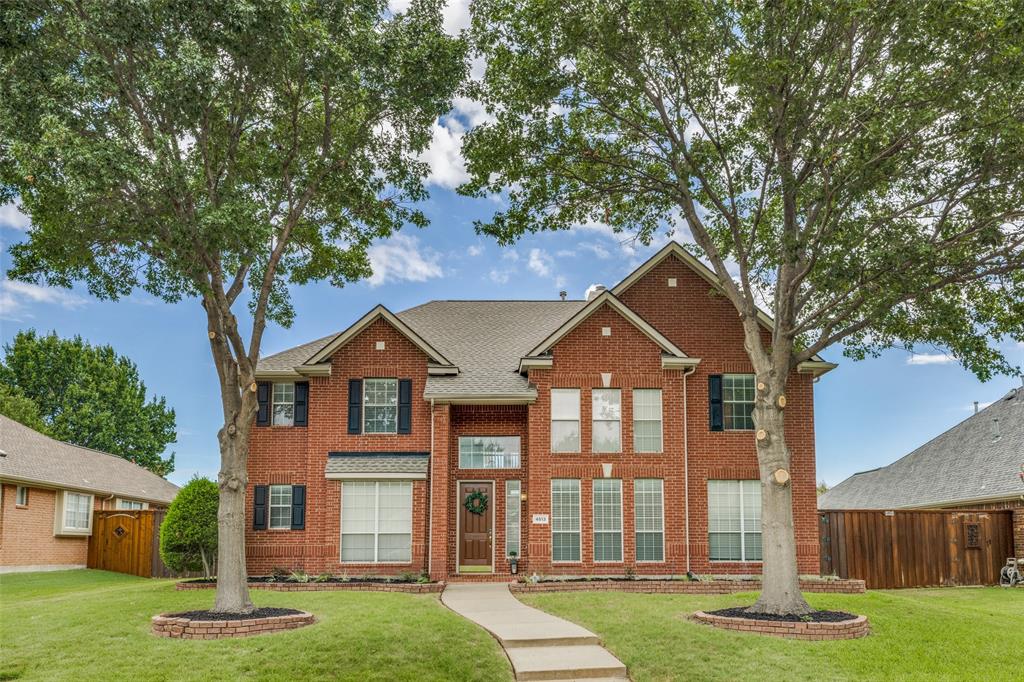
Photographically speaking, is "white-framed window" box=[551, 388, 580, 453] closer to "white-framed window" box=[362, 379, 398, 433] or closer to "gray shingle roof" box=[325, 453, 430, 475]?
"gray shingle roof" box=[325, 453, 430, 475]

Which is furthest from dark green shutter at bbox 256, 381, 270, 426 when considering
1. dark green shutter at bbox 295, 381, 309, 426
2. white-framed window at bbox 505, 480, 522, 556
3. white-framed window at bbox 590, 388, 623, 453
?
white-framed window at bbox 590, 388, 623, 453

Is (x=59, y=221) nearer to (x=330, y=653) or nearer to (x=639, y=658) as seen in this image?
(x=330, y=653)

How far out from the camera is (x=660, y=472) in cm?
2147

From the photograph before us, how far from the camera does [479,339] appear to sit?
2539cm

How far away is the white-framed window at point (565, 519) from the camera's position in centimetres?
2108

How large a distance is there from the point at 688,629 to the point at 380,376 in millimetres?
11403

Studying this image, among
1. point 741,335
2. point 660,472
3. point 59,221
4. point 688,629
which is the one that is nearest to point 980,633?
point 688,629

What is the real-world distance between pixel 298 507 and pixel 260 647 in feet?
32.2

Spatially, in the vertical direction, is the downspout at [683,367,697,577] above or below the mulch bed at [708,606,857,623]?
above

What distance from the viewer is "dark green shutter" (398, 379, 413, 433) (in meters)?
22.3

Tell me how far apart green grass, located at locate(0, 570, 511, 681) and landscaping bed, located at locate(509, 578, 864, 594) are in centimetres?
321

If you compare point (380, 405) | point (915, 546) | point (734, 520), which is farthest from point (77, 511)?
point (915, 546)

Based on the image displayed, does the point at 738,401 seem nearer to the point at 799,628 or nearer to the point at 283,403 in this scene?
the point at 799,628

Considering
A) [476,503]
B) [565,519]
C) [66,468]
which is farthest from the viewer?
[66,468]
